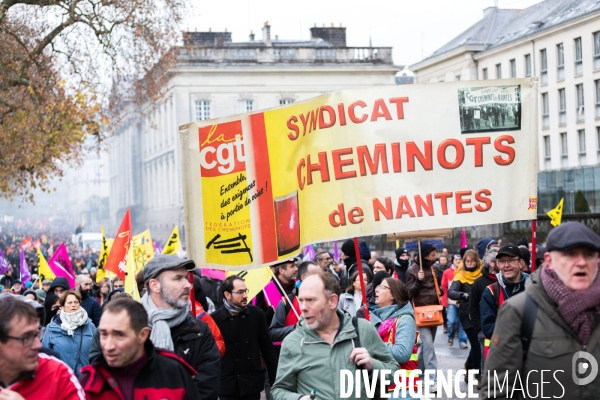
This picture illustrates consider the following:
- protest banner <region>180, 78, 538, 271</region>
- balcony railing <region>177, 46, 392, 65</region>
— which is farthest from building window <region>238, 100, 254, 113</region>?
protest banner <region>180, 78, 538, 271</region>

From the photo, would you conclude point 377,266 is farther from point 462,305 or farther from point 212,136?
point 212,136

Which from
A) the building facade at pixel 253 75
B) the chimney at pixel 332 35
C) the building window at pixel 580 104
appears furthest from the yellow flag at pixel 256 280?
the chimney at pixel 332 35

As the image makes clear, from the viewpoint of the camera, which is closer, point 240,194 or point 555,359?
point 555,359

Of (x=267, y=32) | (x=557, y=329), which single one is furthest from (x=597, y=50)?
(x=557, y=329)

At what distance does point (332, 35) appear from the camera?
76250 millimetres

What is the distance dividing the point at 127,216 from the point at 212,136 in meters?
5.65

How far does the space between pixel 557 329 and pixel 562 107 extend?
55726mm

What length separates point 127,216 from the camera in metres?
12.4

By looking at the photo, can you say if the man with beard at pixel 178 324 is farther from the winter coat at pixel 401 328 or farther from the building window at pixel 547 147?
the building window at pixel 547 147

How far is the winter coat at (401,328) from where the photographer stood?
6.36m

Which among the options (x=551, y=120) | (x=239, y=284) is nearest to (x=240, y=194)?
(x=239, y=284)

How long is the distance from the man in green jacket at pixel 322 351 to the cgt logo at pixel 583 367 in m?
1.14

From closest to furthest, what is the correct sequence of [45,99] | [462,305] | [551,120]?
[462,305] < [45,99] < [551,120]

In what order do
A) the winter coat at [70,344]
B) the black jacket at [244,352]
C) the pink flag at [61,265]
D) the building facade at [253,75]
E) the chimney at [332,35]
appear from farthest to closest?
the chimney at [332,35] < the building facade at [253,75] < the pink flag at [61,265] < the winter coat at [70,344] < the black jacket at [244,352]
